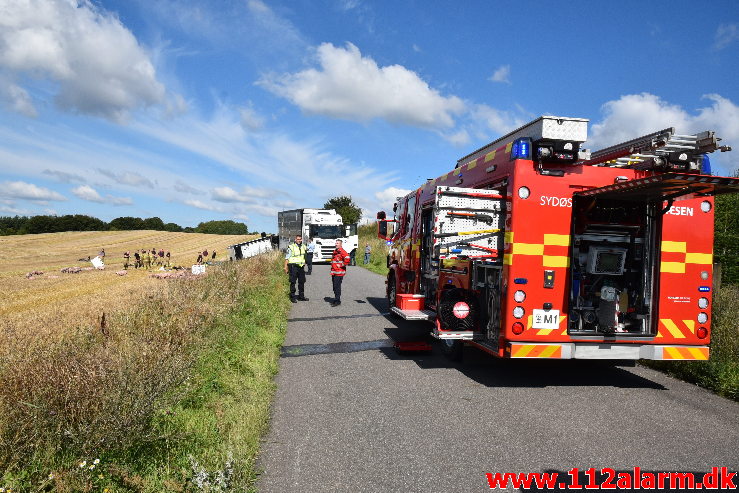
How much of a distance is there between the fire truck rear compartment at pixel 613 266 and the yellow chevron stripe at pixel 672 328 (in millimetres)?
182

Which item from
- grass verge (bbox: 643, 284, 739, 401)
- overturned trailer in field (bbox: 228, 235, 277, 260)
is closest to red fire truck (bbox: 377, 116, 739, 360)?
grass verge (bbox: 643, 284, 739, 401)

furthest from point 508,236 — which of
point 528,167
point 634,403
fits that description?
point 634,403

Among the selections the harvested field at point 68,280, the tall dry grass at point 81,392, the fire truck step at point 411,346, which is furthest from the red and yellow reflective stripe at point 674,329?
the harvested field at point 68,280

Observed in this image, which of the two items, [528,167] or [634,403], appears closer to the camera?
[634,403]

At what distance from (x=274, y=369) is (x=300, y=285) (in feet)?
22.3

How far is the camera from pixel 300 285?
43.8 ft

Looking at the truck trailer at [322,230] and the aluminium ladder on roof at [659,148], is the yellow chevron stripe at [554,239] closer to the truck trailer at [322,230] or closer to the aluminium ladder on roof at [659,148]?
the aluminium ladder on roof at [659,148]

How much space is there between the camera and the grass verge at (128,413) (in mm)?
3209

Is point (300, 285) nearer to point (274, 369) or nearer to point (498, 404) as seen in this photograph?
point (274, 369)

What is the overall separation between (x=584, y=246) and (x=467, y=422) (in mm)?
3062

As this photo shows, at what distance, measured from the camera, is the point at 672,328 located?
6.17 m

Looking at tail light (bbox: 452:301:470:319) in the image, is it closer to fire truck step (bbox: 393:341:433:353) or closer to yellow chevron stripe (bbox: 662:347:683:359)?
fire truck step (bbox: 393:341:433:353)

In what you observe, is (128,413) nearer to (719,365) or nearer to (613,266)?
(613,266)

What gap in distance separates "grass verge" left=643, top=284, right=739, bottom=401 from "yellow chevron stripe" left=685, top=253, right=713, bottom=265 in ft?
4.15
